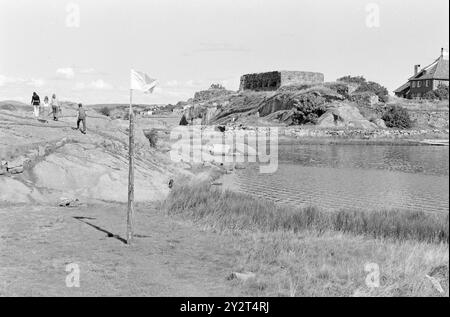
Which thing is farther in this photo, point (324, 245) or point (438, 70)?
point (438, 70)

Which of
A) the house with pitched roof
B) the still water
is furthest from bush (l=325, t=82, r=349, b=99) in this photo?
the still water

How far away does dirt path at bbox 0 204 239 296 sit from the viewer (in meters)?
10.0

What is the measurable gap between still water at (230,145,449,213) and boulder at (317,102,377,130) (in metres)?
24.3

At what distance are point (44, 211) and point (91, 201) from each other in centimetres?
258

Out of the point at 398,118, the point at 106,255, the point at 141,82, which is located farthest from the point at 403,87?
the point at 106,255

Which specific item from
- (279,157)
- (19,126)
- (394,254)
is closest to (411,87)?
(279,157)

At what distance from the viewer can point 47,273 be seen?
10.9 m

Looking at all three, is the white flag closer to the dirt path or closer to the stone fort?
the dirt path

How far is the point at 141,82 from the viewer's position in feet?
40.1

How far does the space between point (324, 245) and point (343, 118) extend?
62722 mm

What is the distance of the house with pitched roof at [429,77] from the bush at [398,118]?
11665mm

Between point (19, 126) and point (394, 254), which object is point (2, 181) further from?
point (394, 254)

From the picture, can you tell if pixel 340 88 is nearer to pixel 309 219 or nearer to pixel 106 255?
pixel 309 219

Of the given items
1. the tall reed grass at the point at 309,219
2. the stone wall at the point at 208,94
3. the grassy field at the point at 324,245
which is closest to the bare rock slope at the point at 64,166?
the grassy field at the point at 324,245
